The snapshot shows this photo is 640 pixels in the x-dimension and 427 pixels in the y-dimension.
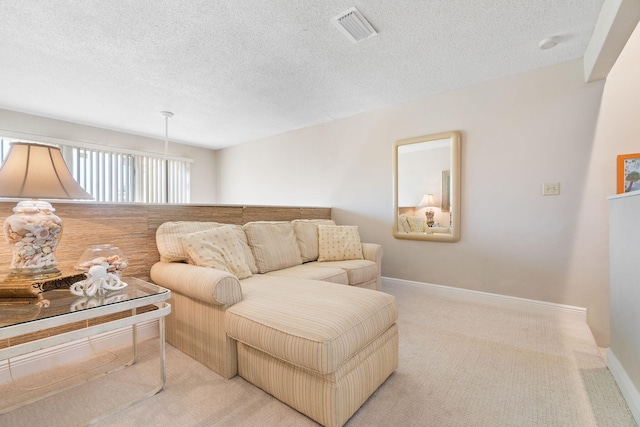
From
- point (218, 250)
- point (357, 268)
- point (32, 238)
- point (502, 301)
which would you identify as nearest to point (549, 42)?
point (502, 301)

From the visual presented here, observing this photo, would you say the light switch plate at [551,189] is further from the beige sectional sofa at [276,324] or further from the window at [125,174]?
the window at [125,174]

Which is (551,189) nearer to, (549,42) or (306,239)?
(549,42)

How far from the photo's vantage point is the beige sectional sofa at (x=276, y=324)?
120 centimetres

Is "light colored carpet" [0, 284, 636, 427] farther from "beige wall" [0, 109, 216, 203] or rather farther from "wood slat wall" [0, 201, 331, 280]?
"beige wall" [0, 109, 216, 203]

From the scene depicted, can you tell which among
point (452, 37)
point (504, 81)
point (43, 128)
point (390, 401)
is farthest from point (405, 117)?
point (43, 128)

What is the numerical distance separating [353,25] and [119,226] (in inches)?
84.6

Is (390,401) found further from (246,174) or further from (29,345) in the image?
(246,174)

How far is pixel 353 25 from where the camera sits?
1985mm

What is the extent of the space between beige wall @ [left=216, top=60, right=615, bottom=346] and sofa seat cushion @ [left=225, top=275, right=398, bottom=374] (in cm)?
180

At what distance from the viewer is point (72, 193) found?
1.44 m

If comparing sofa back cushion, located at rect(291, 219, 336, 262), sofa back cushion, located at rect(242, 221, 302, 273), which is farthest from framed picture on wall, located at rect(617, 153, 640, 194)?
sofa back cushion, located at rect(242, 221, 302, 273)

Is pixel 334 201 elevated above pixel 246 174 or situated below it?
below

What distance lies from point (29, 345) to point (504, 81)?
3.75 metres

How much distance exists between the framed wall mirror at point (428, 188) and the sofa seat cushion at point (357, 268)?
29.4 inches
